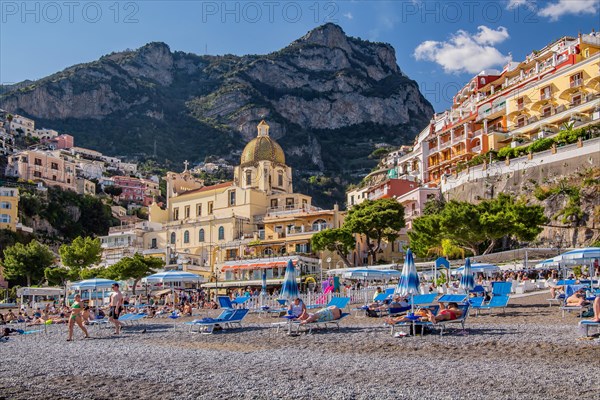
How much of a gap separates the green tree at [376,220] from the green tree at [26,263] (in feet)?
89.1

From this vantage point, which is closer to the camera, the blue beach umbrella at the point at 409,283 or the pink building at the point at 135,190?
the blue beach umbrella at the point at 409,283

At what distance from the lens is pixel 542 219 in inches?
1407

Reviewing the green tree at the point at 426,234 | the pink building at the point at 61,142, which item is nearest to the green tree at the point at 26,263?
the green tree at the point at 426,234

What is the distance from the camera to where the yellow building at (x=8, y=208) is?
68375 millimetres

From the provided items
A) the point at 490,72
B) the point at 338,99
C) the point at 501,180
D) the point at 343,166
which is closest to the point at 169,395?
the point at 501,180

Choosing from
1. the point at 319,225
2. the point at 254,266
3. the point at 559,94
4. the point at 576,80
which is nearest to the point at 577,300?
the point at 254,266

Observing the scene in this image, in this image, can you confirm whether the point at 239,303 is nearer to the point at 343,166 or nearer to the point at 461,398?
the point at 461,398

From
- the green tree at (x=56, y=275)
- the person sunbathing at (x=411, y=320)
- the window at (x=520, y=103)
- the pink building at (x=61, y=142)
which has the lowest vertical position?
the person sunbathing at (x=411, y=320)

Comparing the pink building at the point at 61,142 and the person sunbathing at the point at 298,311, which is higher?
the pink building at the point at 61,142

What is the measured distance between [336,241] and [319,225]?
517 cm

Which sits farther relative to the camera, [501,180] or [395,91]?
[395,91]

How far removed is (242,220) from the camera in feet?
192

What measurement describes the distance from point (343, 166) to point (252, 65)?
1994 inches

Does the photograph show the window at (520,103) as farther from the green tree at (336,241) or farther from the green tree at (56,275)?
the green tree at (56,275)
